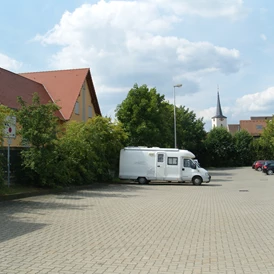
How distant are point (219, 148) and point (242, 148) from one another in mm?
4992

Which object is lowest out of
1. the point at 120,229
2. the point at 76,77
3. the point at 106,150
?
the point at 120,229

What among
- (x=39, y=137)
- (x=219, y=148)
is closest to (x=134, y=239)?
(x=39, y=137)

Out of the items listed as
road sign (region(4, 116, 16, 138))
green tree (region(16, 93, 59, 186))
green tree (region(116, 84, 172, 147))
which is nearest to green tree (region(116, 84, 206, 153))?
green tree (region(116, 84, 172, 147))

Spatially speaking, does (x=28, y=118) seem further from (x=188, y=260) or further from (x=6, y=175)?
(x=188, y=260)

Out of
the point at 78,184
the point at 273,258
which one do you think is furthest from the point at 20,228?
the point at 78,184

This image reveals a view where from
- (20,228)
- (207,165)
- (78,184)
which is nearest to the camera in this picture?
(20,228)

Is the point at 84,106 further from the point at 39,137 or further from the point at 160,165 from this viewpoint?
the point at 39,137

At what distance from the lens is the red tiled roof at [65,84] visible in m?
37.2

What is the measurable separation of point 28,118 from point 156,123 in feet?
69.1

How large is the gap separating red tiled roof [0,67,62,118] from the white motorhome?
7.89 metres

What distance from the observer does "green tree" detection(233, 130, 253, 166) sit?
80.6m

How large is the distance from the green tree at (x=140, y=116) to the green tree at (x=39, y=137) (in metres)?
17.9

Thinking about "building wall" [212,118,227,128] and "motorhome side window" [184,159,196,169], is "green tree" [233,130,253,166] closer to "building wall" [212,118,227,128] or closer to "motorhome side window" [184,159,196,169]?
"motorhome side window" [184,159,196,169]

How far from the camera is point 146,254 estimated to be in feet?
24.4
